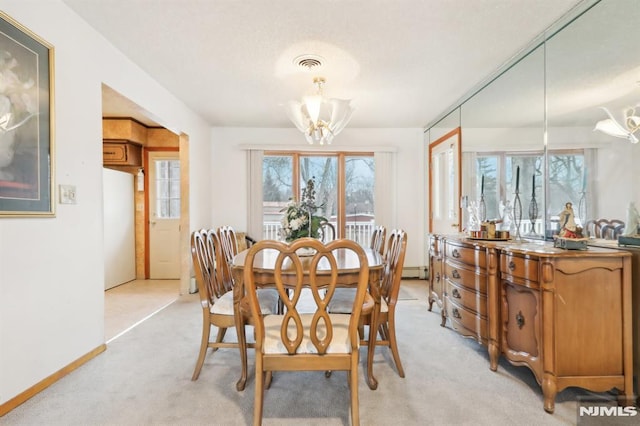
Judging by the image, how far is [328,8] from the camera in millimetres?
2084

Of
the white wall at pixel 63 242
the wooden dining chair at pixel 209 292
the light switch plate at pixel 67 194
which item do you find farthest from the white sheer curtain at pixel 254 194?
the light switch plate at pixel 67 194

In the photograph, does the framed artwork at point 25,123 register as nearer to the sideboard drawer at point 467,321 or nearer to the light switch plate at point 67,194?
the light switch plate at point 67,194

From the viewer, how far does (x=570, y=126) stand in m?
2.16

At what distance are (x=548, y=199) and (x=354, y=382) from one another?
6.71 ft

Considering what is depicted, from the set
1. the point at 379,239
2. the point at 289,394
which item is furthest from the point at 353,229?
the point at 289,394

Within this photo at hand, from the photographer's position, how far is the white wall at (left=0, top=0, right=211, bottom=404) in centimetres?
174

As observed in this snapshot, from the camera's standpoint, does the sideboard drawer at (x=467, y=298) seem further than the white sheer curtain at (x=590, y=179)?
Yes

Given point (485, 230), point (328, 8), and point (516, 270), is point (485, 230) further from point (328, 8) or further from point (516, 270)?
point (328, 8)

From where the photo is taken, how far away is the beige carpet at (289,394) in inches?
64.9

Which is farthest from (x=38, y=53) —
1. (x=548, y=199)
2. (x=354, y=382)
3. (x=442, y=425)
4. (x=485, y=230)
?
(x=548, y=199)

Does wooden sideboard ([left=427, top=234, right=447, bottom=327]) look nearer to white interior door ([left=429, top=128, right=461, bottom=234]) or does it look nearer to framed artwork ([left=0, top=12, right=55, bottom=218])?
white interior door ([left=429, top=128, right=461, bottom=234])

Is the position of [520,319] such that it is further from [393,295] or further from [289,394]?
[289,394]

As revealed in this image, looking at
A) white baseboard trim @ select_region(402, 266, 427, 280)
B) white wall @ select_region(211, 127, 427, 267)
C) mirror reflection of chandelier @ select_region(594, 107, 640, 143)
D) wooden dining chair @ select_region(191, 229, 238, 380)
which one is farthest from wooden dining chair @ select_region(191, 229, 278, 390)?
white baseboard trim @ select_region(402, 266, 427, 280)

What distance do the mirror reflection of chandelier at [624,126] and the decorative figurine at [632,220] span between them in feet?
1.23
